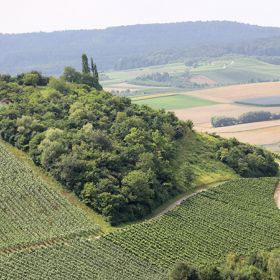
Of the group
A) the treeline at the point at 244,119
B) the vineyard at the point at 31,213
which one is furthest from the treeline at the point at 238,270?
the treeline at the point at 244,119

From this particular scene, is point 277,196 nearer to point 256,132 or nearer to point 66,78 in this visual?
point 66,78

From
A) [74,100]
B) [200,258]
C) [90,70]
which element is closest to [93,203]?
[200,258]

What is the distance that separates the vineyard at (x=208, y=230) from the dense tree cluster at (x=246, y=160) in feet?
35.9

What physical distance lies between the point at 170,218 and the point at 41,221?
16.0m

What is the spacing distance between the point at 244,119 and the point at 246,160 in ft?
243

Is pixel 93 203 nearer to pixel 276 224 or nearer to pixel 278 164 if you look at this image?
pixel 276 224

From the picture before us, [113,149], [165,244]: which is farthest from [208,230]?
[113,149]

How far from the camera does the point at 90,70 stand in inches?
5704

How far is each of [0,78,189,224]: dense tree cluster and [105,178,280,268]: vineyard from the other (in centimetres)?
479

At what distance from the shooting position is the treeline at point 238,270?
Answer: 5910cm

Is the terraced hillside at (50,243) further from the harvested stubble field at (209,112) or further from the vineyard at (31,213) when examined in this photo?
the harvested stubble field at (209,112)

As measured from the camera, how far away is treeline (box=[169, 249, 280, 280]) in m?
59.1

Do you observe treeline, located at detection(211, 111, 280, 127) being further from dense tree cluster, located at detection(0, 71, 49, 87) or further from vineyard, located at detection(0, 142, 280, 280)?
vineyard, located at detection(0, 142, 280, 280)

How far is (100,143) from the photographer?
90375 mm
